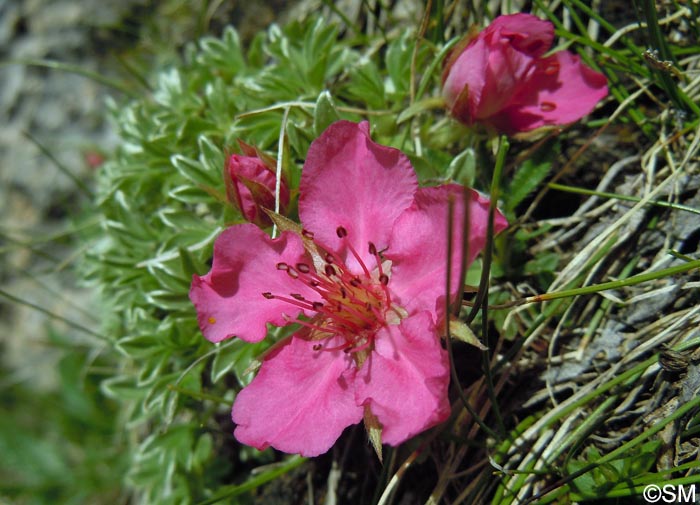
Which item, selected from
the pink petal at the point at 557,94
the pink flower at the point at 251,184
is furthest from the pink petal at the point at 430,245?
the pink petal at the point at 557,94

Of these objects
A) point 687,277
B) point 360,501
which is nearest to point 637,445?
point 687,277

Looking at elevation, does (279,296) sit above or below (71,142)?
above

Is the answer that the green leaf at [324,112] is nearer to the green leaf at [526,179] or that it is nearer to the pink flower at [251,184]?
the pink flower at [251,184]

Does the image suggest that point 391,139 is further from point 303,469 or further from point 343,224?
point 303,469

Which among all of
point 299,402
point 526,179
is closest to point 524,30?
point 526,179

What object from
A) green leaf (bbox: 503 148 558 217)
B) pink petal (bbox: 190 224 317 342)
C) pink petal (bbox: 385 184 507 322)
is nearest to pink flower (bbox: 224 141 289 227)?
pink petal (bbox: 190 224 317 342)
